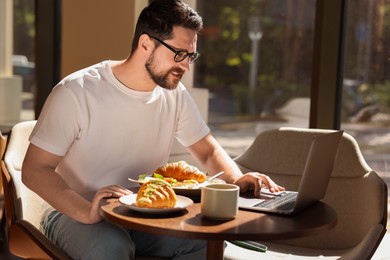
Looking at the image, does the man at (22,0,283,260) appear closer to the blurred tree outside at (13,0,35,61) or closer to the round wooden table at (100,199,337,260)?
the round wooden table at (100,199,337,260)

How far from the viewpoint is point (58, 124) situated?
219 cm

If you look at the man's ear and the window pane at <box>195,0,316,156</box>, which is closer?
the man's ear

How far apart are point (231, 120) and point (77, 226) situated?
2210 millimetres

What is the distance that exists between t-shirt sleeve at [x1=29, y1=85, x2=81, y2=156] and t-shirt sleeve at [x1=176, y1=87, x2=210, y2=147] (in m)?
0.44

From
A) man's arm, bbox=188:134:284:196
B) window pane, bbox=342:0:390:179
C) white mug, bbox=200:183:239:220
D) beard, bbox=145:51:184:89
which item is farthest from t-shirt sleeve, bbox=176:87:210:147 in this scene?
window pane, bbox=342:0:390:179

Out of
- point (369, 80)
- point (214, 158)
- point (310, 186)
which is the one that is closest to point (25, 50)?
point (369, 80)

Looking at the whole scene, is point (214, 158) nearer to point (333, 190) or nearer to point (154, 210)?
point (333, 190)

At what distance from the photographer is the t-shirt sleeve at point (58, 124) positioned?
7.11ft

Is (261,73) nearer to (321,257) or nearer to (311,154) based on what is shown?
(321,257)

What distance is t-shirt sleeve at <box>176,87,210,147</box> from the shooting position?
2.54 metres

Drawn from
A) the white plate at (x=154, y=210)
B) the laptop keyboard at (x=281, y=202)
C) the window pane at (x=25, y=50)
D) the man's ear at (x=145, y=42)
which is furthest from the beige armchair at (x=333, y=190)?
the window pane at (x=25, y=50)

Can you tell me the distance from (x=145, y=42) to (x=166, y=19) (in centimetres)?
10

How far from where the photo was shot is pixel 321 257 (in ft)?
8.50

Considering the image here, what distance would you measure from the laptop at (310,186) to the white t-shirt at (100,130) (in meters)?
0.41
